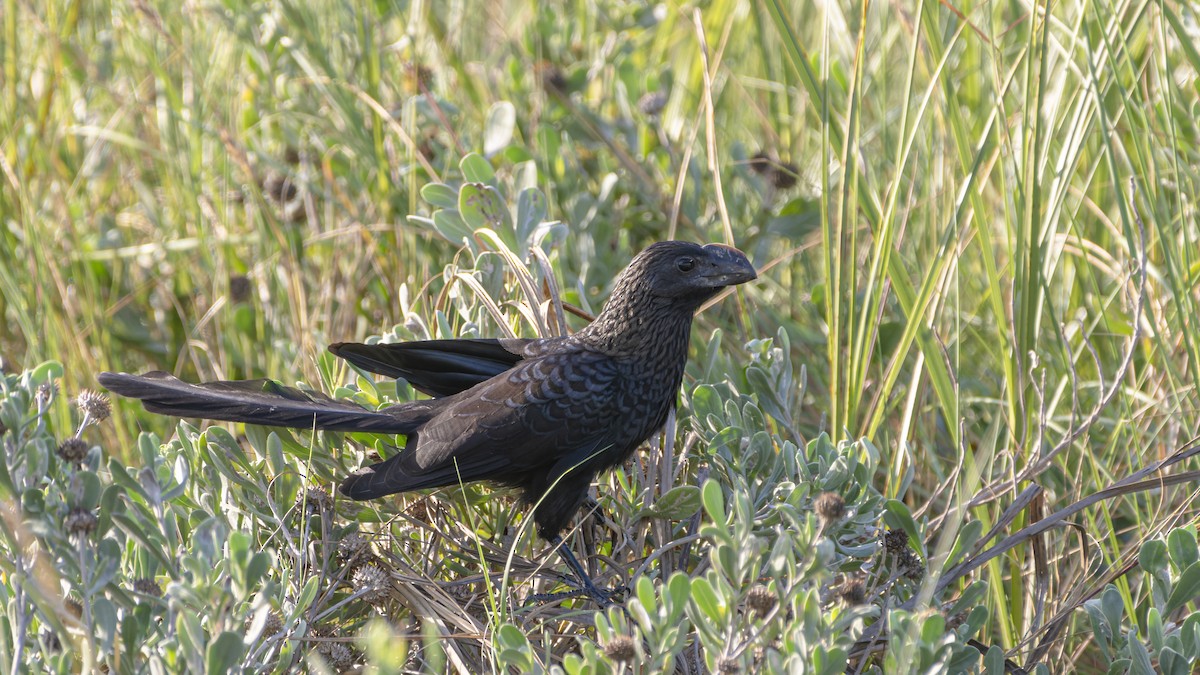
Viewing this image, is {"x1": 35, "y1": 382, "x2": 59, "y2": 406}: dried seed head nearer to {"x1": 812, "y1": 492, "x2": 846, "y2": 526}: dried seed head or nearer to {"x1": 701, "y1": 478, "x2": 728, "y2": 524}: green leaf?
{"x1": 701, "y1": 478, "x2": 728, "y2": 524}: green leaf

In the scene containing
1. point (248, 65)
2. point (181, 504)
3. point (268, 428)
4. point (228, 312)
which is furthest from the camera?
point (248, 65)

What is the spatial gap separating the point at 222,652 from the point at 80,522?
27 centimetres

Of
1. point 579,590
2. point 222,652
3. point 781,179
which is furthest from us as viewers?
point 781,179

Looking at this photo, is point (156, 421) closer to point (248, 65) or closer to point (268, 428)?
point (268, 428)

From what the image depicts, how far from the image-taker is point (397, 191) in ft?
11.9

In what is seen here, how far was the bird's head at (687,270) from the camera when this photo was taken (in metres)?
2.45

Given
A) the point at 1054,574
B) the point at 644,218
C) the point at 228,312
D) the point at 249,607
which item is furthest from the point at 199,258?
the point at 1054,574

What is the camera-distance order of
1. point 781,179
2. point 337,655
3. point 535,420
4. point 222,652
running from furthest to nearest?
point 781,179 < point 535,420 < point 337,655 < point 222,652

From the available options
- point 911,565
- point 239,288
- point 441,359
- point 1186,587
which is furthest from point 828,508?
point 239,288

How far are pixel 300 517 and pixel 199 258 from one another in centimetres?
188

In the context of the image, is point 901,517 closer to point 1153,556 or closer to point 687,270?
point 1153,556

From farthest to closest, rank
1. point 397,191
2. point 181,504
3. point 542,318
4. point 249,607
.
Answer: point 397,191, point 542,318, point 181,504, point 249,607

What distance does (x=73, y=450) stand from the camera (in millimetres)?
1581

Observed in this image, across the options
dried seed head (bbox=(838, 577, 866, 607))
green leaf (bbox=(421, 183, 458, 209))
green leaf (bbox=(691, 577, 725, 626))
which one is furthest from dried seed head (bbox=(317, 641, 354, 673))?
green leaf (bbox=(421, 183, 458, 209))
